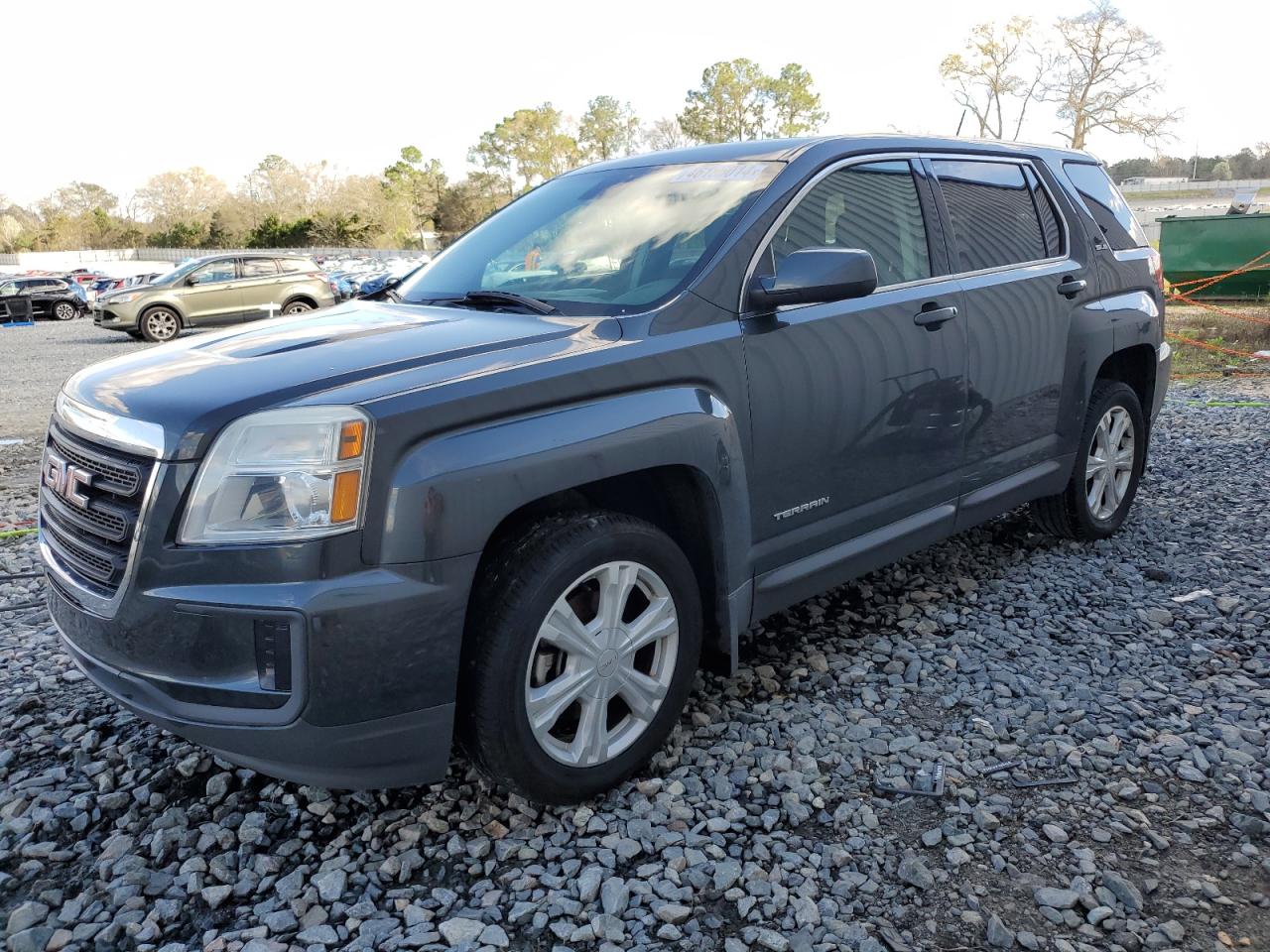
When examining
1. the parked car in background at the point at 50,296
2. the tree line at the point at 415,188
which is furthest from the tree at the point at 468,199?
the parked car in background at the point at 50,296

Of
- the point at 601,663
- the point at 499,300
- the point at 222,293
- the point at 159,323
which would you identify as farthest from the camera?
the point at 222,293

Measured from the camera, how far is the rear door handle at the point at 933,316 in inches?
142

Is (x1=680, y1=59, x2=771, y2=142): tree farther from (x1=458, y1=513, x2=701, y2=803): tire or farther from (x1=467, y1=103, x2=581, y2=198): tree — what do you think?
(x1=458, y1=513, x2=701, y2=803): tire

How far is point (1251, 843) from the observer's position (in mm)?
2641

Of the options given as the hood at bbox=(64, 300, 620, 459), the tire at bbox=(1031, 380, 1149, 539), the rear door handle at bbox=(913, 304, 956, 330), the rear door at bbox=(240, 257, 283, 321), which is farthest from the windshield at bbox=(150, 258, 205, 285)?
the rear door handle at bbox=(913, 304, 956, 330)

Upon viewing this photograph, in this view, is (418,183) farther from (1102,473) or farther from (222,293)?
(1102,473)

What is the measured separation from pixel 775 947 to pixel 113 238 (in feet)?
335

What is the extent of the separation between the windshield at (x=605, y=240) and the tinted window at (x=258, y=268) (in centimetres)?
1913

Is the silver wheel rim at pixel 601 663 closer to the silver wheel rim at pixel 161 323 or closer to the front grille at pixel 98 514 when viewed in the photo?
the front grille at pixel 98 514

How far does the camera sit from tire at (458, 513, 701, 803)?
98.2 inches

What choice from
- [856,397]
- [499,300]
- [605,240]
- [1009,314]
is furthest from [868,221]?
[499,300]

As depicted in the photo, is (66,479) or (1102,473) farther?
(1102,473)

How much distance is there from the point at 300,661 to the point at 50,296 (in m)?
32.5

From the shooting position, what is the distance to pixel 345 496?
2248 millimetres
